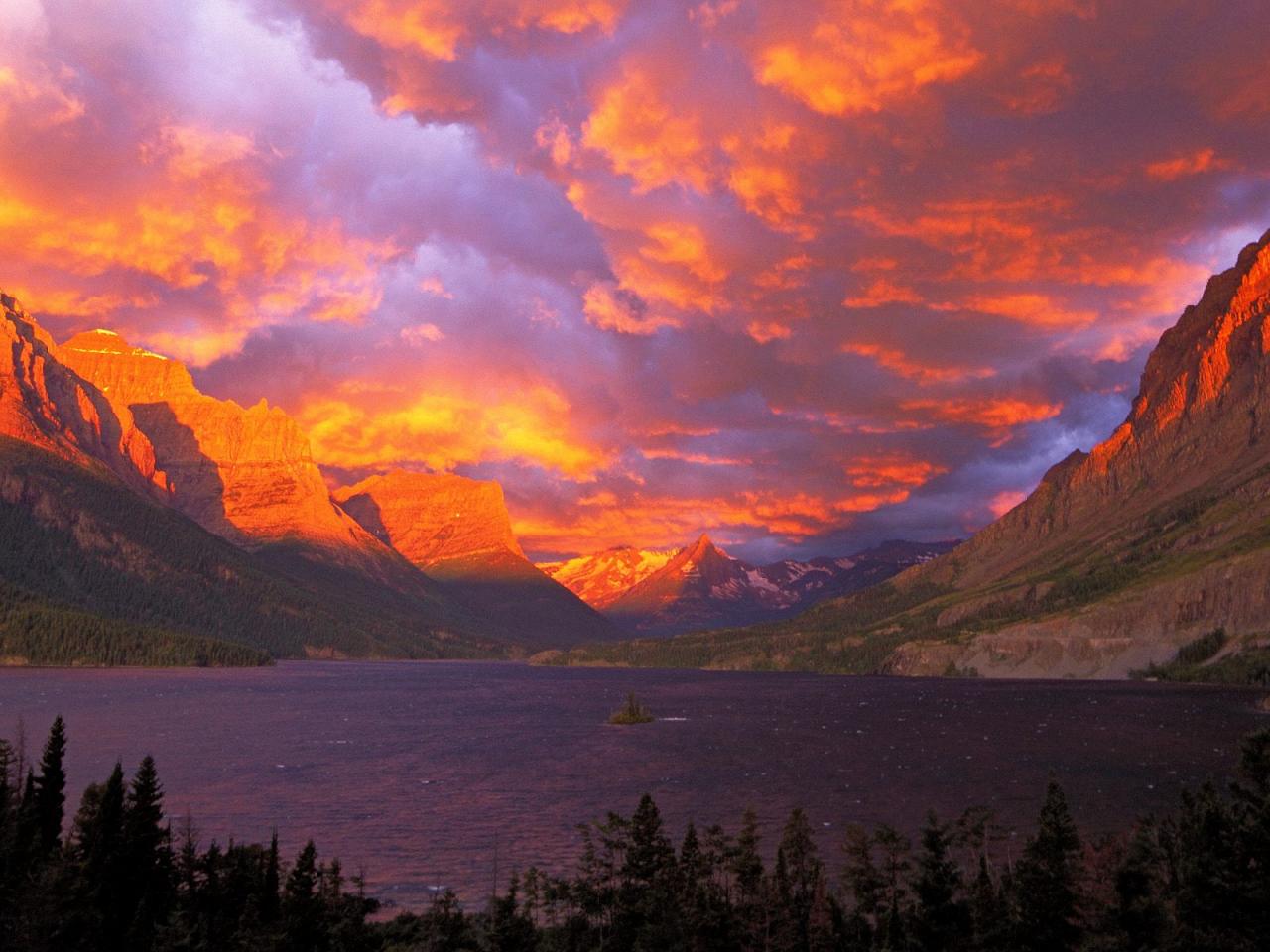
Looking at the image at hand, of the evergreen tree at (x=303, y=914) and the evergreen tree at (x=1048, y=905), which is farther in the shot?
the evergreen tree at (x=303, y=914)

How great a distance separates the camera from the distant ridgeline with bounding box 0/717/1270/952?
6981cm

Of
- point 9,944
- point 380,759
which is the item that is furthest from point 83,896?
point 380,759

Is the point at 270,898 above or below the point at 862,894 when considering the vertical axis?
above

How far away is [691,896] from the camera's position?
3381 inches

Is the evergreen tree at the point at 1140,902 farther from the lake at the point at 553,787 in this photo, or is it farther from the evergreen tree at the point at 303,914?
the evergreen tree at the point at 303,914

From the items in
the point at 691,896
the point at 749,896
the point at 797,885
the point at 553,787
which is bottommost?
the point at 553,787

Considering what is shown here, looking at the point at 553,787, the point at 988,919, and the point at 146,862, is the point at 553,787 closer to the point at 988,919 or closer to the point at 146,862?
the point at 146,862

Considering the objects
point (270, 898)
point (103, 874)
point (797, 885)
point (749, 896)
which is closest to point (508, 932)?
point (270, 898)

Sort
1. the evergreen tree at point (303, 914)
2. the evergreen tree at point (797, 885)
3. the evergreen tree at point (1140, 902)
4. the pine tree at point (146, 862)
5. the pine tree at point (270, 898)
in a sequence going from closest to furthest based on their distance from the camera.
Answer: the evergreen tree at point (1140, 902) → the evergreen tree at point (303, 914) → the evergreen tree at point (797, 885) → the pine tree at point (270, 898) → the pine tree at point (146, 862)

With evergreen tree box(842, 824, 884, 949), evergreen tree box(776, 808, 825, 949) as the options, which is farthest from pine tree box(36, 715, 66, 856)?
evergreen tree box(842, 824, 884, 949)

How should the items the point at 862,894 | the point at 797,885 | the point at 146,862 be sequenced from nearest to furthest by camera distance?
the point at 862,894, the point at 146,862, the point at 797,885

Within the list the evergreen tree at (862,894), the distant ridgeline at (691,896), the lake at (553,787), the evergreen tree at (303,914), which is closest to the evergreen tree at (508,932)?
the distant ridgeline at (691,896)

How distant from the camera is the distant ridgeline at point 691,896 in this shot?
69812 millimetres

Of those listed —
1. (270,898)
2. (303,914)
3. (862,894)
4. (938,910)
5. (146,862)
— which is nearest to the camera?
(938,910)
